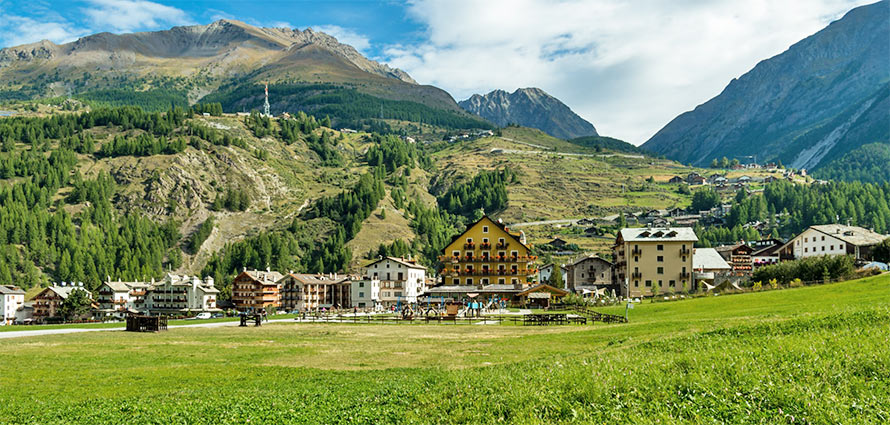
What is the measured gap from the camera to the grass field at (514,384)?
14.6 metres

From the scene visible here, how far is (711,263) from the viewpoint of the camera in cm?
13112

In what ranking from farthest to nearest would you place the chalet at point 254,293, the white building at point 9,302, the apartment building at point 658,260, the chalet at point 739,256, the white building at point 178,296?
the white building at point 178,296 → the white building at point 9,302 → the chalet at point 739,256 → the chalet at point 254,293 → the apartment building at point 658,260

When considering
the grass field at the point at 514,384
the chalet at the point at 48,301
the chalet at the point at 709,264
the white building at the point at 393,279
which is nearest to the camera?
the grass field at the point at 514,384

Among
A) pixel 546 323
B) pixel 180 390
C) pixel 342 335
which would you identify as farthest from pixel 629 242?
pixel 180 390

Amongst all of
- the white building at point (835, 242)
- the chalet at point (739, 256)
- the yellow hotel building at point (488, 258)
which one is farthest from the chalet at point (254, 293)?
the white building at point (835, 242)

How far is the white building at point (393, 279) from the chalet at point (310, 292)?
1037 centimetres

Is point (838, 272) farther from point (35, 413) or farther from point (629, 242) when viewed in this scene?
point (35, 413)

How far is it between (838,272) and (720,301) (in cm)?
1547

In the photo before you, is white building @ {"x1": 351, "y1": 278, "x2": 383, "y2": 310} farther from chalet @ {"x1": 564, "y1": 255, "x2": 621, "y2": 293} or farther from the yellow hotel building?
chalet @ {"x1": 564, "y1": 255, "x2": 621, "y2": 293}

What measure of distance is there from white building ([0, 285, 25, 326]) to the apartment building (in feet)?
472

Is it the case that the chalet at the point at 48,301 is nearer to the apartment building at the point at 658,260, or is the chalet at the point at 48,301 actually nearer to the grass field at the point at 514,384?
the apartment building at the point at 658,260

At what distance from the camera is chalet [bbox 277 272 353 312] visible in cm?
15575

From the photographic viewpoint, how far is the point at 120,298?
171 m

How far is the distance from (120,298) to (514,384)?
175197 mm
